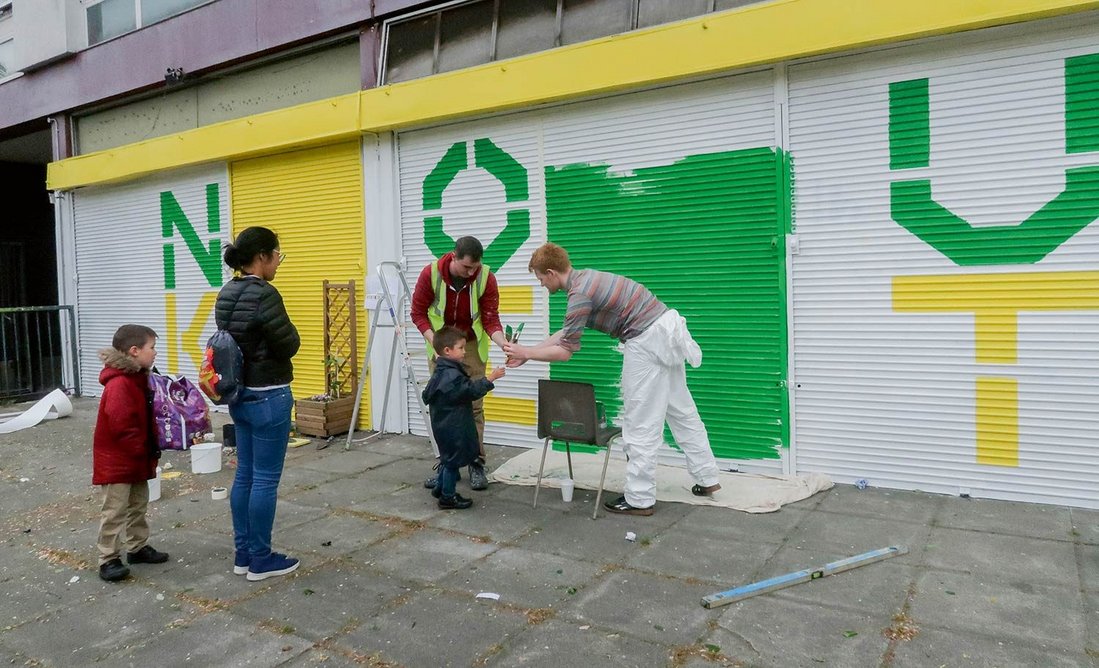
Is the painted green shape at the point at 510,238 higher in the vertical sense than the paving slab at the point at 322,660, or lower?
higher

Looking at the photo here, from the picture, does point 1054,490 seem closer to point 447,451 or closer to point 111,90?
point 447,451

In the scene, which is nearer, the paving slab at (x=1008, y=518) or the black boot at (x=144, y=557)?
the black boot at (x=144, y=557)

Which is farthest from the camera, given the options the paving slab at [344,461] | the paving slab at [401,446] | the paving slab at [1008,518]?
the paving slab at [401,446]

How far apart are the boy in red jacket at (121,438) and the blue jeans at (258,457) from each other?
619 mm

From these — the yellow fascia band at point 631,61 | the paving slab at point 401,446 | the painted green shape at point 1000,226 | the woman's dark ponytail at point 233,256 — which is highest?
the yellow fascia band at point 631,61

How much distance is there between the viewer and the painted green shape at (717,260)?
6113 mm

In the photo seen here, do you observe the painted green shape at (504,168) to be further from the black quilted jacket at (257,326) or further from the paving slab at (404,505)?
the black quilted jacket at (257,326)

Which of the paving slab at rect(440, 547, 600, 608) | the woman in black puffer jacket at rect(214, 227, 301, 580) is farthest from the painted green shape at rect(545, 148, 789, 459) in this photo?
the woman in black puffer jacket at rect(214, 227, 301, 580)

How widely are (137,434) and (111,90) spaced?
8.49m

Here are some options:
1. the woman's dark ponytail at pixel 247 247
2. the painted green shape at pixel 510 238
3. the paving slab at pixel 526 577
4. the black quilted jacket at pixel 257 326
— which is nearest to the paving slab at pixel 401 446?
the painted green shape at pixel 510 238

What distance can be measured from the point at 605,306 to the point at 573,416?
2.53ft

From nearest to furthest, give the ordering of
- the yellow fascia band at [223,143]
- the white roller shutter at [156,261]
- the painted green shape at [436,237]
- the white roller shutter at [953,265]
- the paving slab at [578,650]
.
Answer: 1. the paving slab at [578,650]
2. the white roller shutter at [953,265]
3. the painted green shape at [436,237]
4. the yellow fascia band at [223,143]
5. the white roller shutter at [156,261]

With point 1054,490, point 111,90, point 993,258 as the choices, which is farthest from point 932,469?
point 111,90

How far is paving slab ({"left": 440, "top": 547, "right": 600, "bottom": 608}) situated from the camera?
4.03 m
